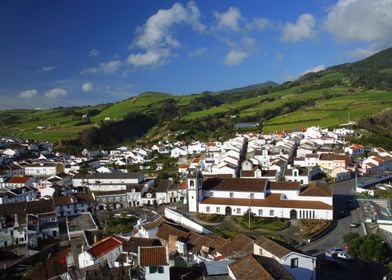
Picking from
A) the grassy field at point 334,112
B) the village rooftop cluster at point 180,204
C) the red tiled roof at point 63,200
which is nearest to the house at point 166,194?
the village rooftop cluster at point 180,204

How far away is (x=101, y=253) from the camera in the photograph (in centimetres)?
2636

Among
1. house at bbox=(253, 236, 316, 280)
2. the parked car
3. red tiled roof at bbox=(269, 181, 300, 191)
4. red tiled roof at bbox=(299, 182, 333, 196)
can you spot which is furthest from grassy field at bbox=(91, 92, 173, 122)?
house at bbox=(253, 236, 316, 280)

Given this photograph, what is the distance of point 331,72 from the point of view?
615 ft

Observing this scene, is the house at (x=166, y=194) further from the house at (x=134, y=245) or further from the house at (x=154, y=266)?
the house at (x=154, y=266)

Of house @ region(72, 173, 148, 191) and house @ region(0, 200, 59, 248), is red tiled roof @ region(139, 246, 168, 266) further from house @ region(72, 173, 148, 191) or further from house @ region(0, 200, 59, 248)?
house @ region(72, 173, 148, 191)

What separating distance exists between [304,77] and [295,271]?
176 m

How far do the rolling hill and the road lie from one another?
45.1 meters

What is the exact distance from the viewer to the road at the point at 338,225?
30913 mm

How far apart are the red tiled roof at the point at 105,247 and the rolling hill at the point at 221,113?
72430mm

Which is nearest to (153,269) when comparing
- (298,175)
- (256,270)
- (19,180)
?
(256,270)

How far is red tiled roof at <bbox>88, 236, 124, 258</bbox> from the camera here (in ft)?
86.5

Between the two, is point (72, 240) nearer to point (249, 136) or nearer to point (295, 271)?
point (295, 271)

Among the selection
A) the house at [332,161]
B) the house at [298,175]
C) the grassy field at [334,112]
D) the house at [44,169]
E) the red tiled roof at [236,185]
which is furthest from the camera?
the grassy field at [334,112]

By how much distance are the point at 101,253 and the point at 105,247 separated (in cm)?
81
